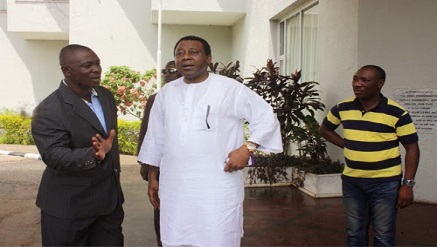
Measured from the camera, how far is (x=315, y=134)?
627 centimetres

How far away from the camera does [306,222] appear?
4.92 metres

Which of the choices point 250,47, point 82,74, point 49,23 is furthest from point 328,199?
point 49,23

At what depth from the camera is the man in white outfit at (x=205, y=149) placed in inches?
96.1

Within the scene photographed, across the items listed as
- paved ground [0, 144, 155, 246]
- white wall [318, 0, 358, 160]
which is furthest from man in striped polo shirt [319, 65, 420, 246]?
white wall [318, 0, 358, 160]

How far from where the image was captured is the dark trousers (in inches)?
99.1

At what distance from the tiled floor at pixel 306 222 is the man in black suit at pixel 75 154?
2015 millimetres

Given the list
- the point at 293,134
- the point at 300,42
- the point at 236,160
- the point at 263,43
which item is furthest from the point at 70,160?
the point at 263,43

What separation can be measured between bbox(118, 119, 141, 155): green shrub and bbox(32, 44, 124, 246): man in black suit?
837 cm

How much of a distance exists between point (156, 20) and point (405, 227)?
9.42m

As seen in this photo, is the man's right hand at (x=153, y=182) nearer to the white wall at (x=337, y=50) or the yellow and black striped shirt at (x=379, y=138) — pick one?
the yellow and black striped shirt at (x=379, y=138)

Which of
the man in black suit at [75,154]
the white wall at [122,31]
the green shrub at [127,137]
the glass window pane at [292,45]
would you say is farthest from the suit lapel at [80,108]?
the white wall at [122,31]

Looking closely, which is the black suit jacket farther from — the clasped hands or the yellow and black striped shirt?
the yellow and black striped shirt

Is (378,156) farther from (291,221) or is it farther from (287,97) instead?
(287,97)

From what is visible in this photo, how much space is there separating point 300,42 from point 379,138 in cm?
538
